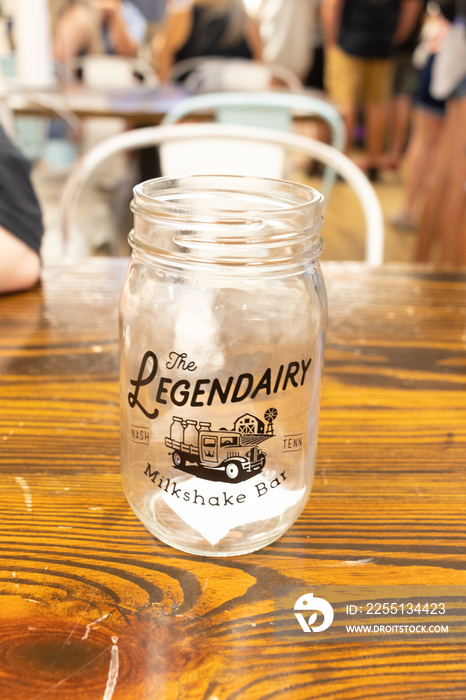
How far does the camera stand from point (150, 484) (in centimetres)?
34

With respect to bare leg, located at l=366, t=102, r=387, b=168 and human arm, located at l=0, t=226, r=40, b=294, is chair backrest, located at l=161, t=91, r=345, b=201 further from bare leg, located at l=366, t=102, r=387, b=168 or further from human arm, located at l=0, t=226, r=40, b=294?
bare leg, located at l=366, t=102, r=387, b=168

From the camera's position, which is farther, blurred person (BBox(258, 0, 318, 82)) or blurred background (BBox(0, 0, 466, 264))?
blurred person (BBox(258, 0, 318, 82))

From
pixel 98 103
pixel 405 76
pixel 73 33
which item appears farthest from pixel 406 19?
pixel 98 103

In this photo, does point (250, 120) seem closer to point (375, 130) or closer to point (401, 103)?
point (375, 130)

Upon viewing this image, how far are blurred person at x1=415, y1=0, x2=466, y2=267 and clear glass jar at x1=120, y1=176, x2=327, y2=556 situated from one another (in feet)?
5.92

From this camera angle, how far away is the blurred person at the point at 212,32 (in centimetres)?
→ 322

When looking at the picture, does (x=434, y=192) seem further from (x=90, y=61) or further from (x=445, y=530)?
(x=445, y=530)

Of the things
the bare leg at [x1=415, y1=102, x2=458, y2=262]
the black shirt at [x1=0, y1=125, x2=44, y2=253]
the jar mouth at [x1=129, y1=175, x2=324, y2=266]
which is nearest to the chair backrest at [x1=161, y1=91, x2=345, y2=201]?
the black shirt at [x1=0, y1=125, x2=44, y2=253]

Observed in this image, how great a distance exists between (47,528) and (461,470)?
0.90ft

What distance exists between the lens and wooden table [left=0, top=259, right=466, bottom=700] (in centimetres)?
27

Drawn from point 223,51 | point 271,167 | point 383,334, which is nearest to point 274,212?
point 383,334

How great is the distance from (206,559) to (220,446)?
7cm

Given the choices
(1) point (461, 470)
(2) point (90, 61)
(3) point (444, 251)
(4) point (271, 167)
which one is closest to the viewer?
(1) point (461, 470)

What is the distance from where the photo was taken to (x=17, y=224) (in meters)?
0.76
